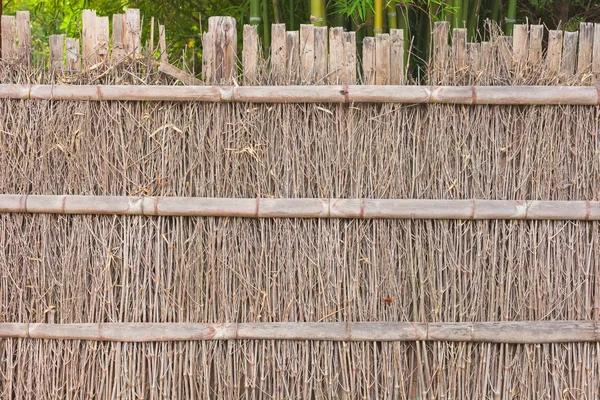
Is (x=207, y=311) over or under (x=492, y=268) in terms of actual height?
under

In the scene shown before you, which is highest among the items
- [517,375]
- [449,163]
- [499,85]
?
[499,85]

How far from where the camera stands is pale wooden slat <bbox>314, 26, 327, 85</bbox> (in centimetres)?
296

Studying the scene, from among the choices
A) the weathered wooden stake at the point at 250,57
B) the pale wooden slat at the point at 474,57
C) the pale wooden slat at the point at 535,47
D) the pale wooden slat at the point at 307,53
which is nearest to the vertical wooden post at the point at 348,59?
the pale wooden slat at the point at 307,53

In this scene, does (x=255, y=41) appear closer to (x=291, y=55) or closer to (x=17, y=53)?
(x=291, y=55)

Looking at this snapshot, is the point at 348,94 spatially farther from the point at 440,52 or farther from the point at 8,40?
the point at 8,40

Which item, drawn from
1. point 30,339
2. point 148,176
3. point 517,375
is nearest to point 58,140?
point 148,176

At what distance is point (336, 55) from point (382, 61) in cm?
19

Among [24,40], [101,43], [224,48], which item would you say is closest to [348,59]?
[224,48]

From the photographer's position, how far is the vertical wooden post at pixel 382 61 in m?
2.96

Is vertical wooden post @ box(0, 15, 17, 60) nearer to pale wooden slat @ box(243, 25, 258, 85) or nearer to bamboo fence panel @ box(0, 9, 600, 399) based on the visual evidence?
bamboo fence panel @ box(0, 9, 600, 399)

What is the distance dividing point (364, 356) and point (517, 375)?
648mm

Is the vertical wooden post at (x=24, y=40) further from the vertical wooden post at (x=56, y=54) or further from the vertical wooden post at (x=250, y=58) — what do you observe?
the vertical wooden post at (x=250, y=58)

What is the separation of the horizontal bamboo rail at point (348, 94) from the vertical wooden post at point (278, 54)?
67 mm

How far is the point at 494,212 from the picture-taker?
295 centimetres
